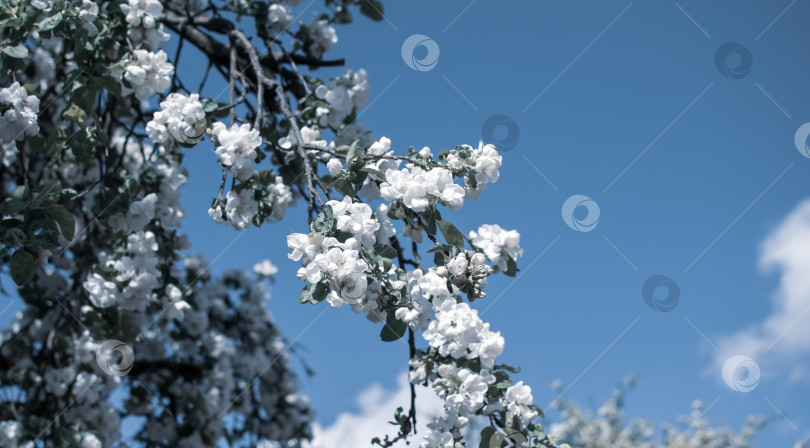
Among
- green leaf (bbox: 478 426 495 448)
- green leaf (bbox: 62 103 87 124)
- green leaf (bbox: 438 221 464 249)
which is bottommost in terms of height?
green leaf (bbox: 478 426 495 448)

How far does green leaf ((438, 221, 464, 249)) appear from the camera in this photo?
1512mm

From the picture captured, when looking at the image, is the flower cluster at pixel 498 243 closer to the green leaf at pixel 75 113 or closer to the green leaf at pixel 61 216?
the green leaf at pixel 61 216

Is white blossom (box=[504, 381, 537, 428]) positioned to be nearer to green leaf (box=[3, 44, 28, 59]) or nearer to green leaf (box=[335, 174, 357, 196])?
green leaf (box=[335, 174, 357, 196])

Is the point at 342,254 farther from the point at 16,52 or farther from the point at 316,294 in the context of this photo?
the point at 16,52

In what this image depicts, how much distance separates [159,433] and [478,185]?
252 centimetres

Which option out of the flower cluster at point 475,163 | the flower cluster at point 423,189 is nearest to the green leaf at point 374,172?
the flower cluster at point 423,189

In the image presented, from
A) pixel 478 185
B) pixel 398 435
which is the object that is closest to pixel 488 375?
pixel 398 435

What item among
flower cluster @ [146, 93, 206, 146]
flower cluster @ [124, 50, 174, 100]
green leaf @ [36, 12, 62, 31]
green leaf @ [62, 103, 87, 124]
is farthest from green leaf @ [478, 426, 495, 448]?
green leaf @ [36, 12, 62, 31]

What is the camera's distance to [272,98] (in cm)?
250

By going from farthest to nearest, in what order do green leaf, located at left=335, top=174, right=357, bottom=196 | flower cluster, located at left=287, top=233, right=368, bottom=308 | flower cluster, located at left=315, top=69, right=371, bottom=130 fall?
flower cluster, located at left=315, top=69, right=371, bottom=130, green leaf, located at left=335, top=174, right=357, bottom=196, flower cluster, located at left=287, top=233, right=368, bottom=308

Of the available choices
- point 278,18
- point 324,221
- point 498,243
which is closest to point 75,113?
point 278,18

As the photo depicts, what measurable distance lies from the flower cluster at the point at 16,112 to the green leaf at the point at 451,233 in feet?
3.80

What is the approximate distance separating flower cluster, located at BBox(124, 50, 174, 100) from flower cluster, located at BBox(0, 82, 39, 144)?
284mm

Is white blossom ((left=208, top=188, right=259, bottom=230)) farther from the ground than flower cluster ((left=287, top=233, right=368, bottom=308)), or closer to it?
farther from the ground
